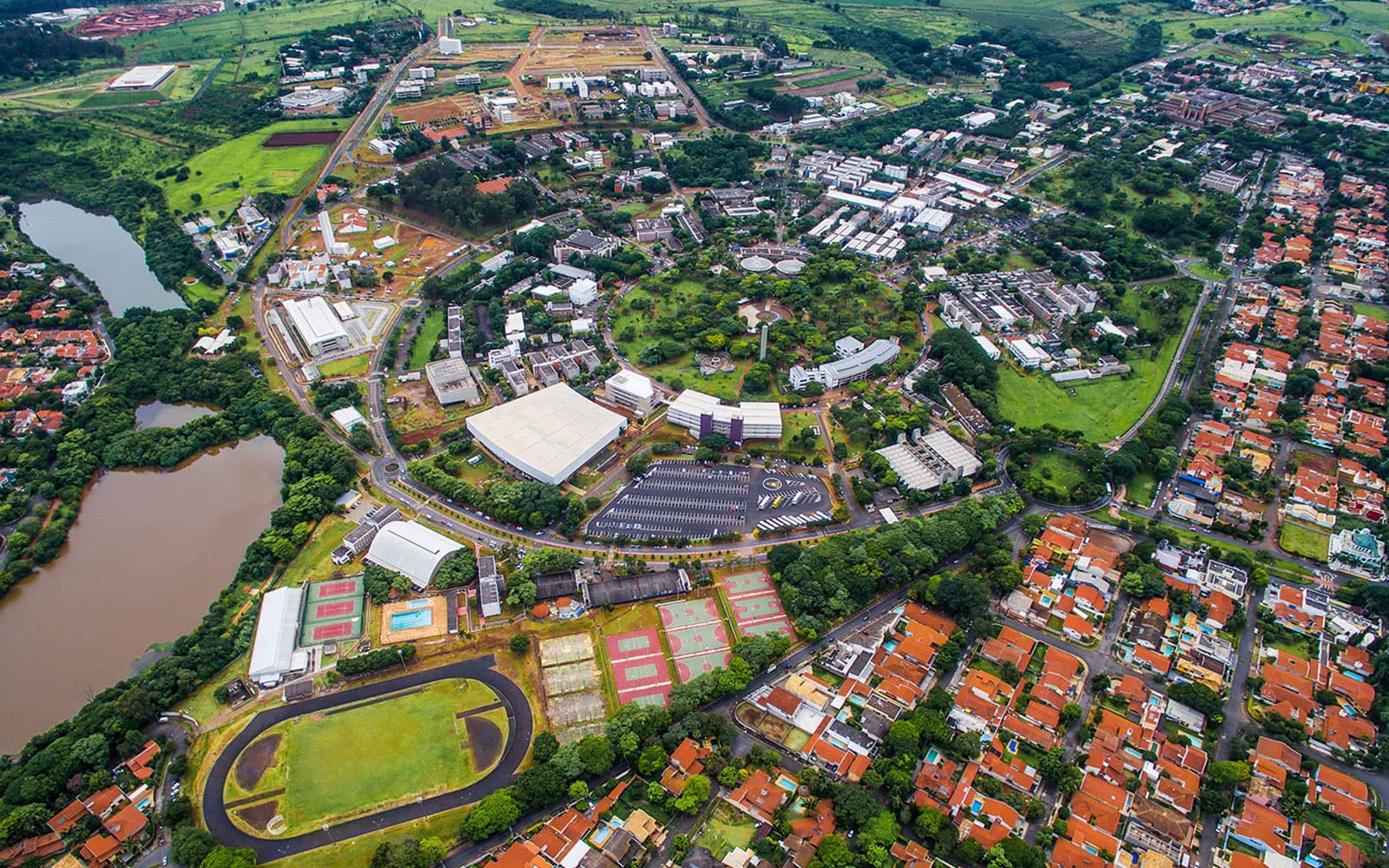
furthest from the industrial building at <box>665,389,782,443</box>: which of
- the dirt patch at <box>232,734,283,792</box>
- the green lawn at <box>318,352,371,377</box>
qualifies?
the dirt patch at <box>232,734,283,792</box>

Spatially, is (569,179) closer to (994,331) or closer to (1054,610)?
(994,331)

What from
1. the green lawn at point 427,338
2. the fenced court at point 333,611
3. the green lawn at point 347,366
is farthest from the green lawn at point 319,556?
the green lawn at point 427,338

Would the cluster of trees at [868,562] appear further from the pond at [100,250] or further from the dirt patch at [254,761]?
the pond at [100,250]

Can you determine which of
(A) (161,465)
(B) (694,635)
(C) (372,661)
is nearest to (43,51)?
(A) (161,465)

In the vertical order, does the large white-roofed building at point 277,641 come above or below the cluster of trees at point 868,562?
below

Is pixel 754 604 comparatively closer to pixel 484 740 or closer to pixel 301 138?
pixel 484 740

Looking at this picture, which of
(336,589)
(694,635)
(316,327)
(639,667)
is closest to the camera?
(639,667)
